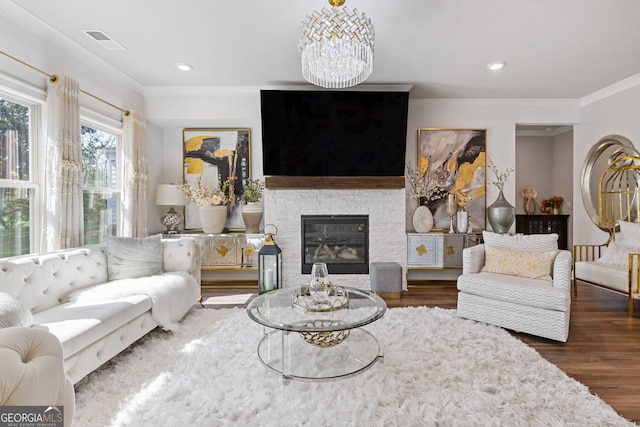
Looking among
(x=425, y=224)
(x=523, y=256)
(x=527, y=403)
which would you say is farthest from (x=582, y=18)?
(x=527, y=403)

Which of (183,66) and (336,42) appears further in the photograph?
(183,66)

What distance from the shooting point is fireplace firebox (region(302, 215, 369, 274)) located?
4.35 m

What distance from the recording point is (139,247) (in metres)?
3.01

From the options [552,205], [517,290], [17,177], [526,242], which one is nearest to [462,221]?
[526,242]

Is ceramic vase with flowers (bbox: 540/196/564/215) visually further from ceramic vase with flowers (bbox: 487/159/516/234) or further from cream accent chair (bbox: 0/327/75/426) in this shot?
cream accent chair (bbox: 0/327/75/426)

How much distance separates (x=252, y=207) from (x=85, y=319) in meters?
2.68

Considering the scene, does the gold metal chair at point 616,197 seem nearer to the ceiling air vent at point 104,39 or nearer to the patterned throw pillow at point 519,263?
the patterned throw pillow at point 519,263

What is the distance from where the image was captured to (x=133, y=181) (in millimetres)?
3885

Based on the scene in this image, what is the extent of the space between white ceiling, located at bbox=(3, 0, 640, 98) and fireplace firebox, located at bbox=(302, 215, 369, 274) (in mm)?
1821

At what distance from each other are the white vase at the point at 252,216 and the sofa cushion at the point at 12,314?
2937 mm

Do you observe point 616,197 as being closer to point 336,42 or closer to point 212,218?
point 336,42

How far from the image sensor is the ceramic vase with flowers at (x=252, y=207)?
4.45 m

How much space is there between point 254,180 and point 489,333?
11.4ft

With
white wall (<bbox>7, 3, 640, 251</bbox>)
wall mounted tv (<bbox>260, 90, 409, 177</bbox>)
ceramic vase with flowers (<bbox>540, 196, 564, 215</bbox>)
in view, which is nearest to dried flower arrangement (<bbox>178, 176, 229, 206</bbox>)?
white wall (<bbox>7, 3, 640, 251</bbox>)
